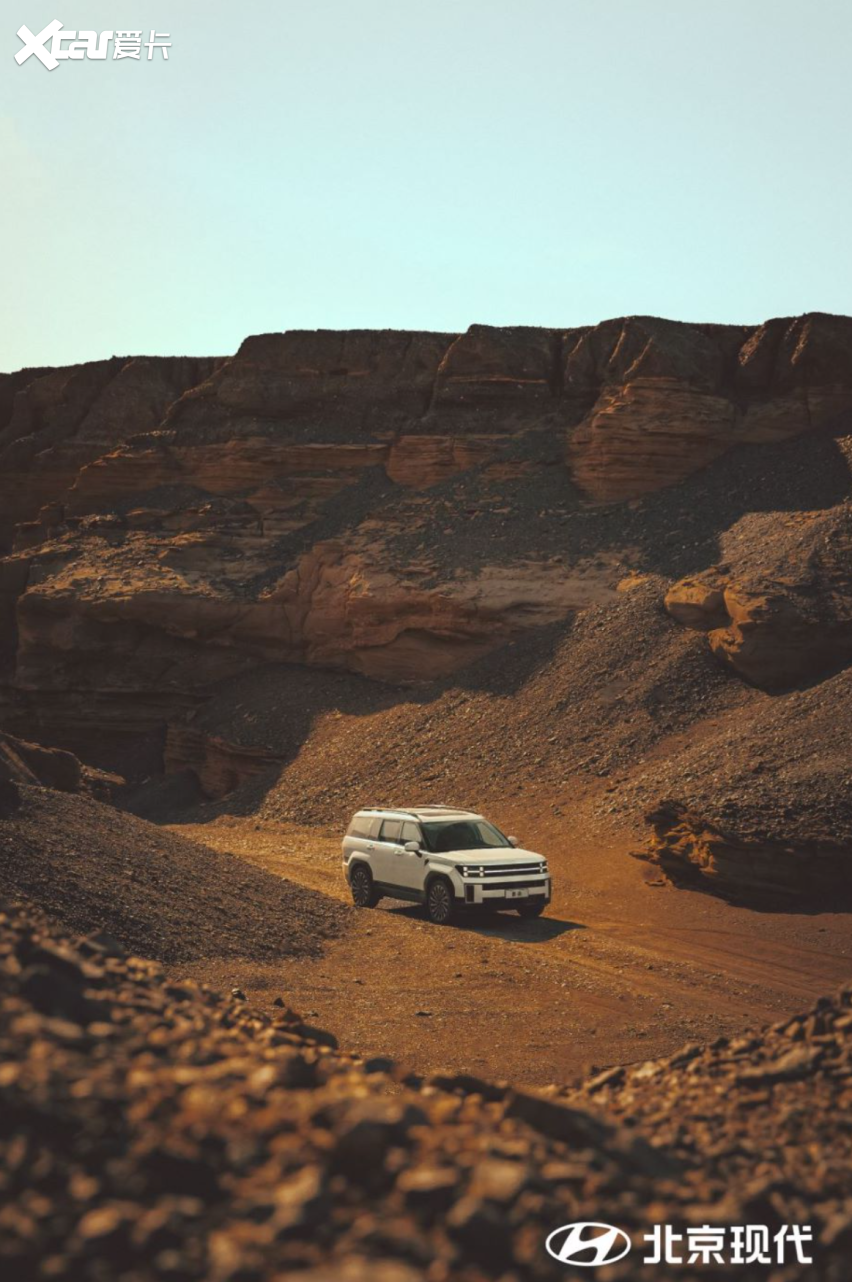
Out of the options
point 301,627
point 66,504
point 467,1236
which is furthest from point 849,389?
point 467,1236

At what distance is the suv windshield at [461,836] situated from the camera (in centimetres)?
1848

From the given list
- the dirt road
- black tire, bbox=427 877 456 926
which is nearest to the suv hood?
black tire, bbox=427 877 456 926

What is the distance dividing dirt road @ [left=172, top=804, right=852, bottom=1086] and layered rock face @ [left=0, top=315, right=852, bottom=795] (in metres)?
14.1

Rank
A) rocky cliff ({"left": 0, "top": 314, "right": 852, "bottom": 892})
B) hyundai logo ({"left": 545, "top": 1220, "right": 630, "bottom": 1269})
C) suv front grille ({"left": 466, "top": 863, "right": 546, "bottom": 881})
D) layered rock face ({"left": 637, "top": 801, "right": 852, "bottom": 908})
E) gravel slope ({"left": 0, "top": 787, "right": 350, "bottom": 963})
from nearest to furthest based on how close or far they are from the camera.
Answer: hyundai logo ({"left": 545, "top": 1220, "right": 630, "bottom": 1269})
gravel slope ({"left": 0, "top": 787, "right": 350, "bottom": 963})
suv front grille ({"left": 466, "top": 863, "right": 546, "bottom": 881})
layered rock face ({"left": 637, "top": 801, "right": 852, "bottom": 908})
rocky cliff ({"left": 0, "top": 314, "right": 852, "bottom": 892})

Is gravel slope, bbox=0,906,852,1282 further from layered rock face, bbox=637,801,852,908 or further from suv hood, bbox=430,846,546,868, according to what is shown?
layered rock face, bbox=637,801,852,908

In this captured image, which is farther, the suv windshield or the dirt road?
the suv windshield

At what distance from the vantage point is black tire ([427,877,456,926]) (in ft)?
58.0

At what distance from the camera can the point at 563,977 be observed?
14945mm

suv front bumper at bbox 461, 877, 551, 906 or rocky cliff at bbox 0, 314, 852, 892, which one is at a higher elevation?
rocky cliff at bbox 0, 314, 852, 892

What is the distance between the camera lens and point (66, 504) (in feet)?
145

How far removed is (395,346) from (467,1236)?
131ft

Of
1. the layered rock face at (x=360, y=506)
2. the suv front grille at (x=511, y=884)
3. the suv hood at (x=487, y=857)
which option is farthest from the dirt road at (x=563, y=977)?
the layered rock face at (x=360, y=506)

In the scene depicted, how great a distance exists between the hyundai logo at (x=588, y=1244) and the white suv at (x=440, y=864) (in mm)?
12953

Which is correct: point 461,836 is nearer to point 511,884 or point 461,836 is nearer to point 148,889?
point 511,884
